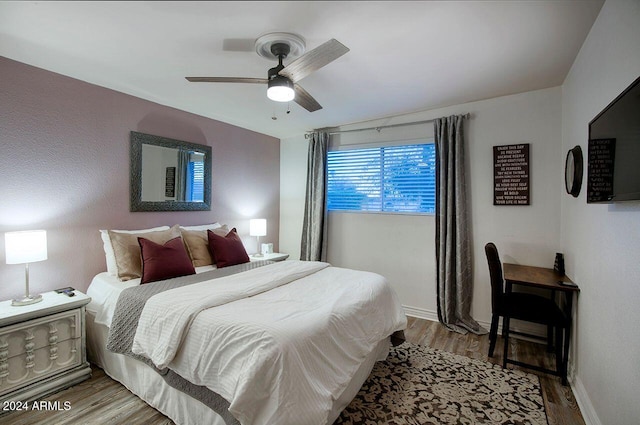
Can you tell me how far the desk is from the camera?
2320 mm

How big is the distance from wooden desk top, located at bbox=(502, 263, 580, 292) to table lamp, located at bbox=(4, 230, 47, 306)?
371cm

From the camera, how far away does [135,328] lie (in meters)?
2.04

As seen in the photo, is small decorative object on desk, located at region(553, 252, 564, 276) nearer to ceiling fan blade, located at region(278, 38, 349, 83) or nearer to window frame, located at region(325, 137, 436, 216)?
window frame, located at region(325, 137, 436, 216)

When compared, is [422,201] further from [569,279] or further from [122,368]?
[122,368]

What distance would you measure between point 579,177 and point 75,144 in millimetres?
4171

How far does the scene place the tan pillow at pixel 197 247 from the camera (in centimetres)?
313

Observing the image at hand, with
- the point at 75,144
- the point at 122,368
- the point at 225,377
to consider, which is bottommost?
the point at 122,368

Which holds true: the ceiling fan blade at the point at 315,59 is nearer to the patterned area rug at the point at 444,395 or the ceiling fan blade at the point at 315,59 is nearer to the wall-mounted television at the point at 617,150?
the wall-mounted television at the point at 617,150

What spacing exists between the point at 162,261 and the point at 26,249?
34.5 inches

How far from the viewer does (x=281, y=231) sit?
5.00 m

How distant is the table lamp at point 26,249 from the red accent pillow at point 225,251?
135 cm

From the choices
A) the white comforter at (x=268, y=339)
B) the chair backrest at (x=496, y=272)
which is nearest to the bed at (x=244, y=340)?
the white comforter at (x=268, y=339)

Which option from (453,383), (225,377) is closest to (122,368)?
(225,377)

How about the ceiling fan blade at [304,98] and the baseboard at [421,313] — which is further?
the baseboard at [421,313]
